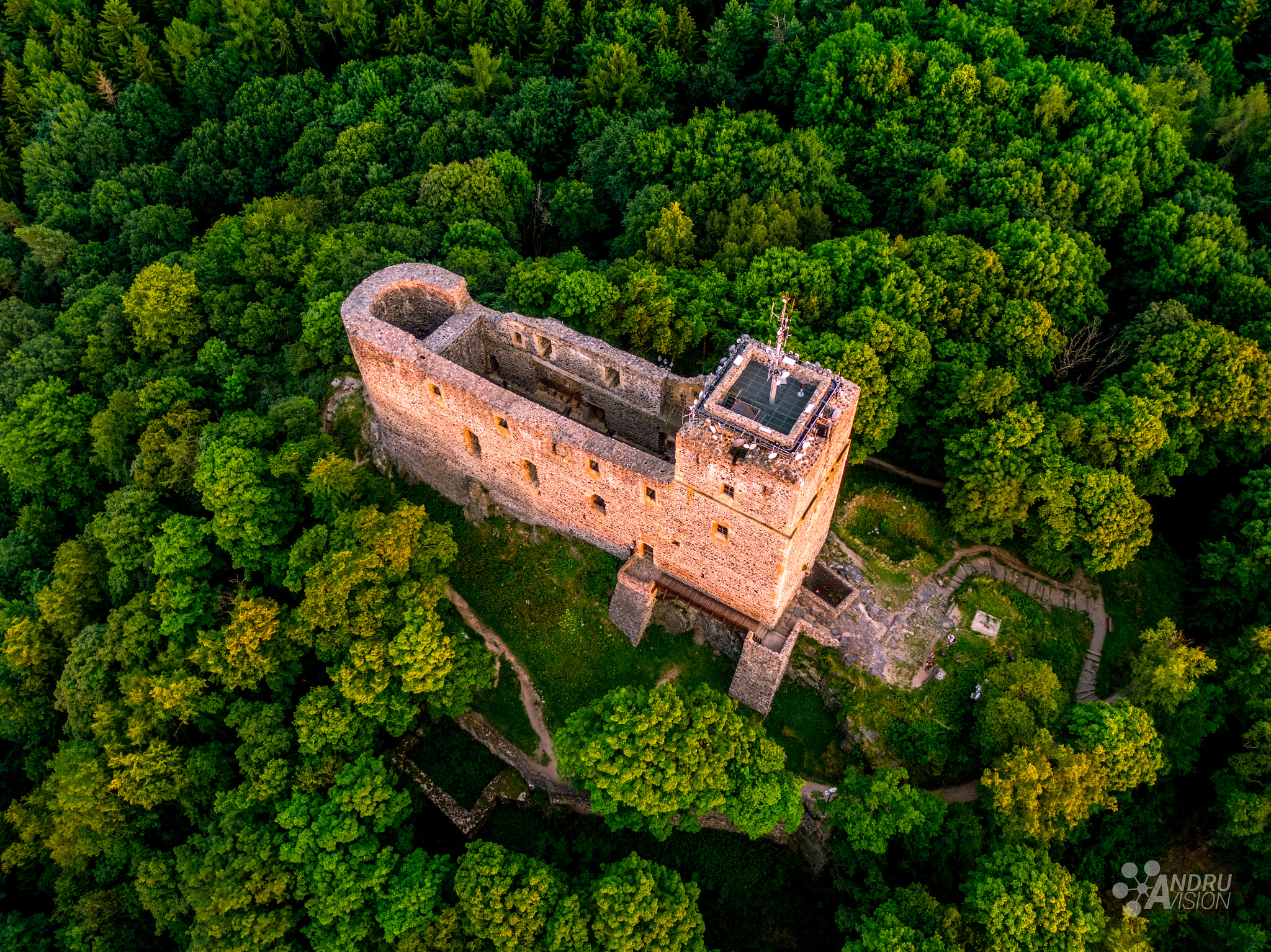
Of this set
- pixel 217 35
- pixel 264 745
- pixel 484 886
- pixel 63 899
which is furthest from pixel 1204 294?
pixel 217 35

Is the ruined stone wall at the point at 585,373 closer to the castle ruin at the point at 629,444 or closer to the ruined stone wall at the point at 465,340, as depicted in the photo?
the castle ruin at the point at 629,444

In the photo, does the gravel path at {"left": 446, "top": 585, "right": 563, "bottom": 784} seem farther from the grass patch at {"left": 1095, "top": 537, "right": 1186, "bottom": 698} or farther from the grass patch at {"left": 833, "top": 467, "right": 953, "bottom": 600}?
the grass patch at {"left": 1095, "top": 537, "right": 1186, "bottom": 698}

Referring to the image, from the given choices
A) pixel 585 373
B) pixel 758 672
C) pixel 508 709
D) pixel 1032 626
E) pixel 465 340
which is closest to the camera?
pixel 758 672

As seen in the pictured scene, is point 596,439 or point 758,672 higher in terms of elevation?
point 596,439

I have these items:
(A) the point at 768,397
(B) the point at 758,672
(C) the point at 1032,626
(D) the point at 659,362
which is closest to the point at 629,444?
(D) the point at 659,362

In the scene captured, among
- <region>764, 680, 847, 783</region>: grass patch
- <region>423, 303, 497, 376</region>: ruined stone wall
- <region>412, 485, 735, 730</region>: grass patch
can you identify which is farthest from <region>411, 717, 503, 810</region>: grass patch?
<region>423, 303, 497, 376</region>: ruined stone wall

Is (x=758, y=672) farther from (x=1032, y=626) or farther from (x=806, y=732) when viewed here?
(x=1032, y=626)
